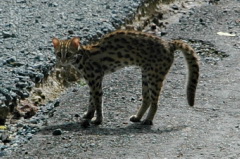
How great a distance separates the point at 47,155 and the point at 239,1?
10666 mm

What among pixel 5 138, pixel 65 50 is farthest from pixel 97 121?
pixel 5 138

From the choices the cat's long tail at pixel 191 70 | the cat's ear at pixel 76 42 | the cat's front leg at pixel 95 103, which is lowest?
the cat's front leg at pixel 95 103

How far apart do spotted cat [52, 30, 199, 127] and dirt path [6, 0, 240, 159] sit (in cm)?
24

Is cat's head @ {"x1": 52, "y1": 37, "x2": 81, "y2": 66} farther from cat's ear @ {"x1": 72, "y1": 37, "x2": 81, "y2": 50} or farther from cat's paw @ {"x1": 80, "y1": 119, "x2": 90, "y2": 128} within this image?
cat's paw @ {"x1": 80, "y1": 119, "x2": 90, "y2": 128}

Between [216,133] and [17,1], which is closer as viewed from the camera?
[216,133]

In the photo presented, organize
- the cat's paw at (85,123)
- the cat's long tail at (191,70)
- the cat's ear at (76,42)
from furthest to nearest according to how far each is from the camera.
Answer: the cat's long tail at (191,70) → the cat's ear at (76,42) → the cat's paw at (85,123)

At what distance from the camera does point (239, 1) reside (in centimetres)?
2036

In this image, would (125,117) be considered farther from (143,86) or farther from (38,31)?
(38,31)

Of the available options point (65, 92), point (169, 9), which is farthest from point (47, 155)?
point (169, 9)

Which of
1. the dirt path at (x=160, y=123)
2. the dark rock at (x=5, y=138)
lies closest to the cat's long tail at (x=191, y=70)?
the dirt path at (x=160, y=123)

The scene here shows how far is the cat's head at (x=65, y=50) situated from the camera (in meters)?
12.0

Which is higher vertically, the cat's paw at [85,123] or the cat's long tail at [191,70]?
the cat's long tail at [191,70]

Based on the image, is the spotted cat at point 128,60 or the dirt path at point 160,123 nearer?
the dirt path at point 160,123

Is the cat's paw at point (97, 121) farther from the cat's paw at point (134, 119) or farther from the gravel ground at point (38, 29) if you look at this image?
the gravel ground at point (38, 29)
